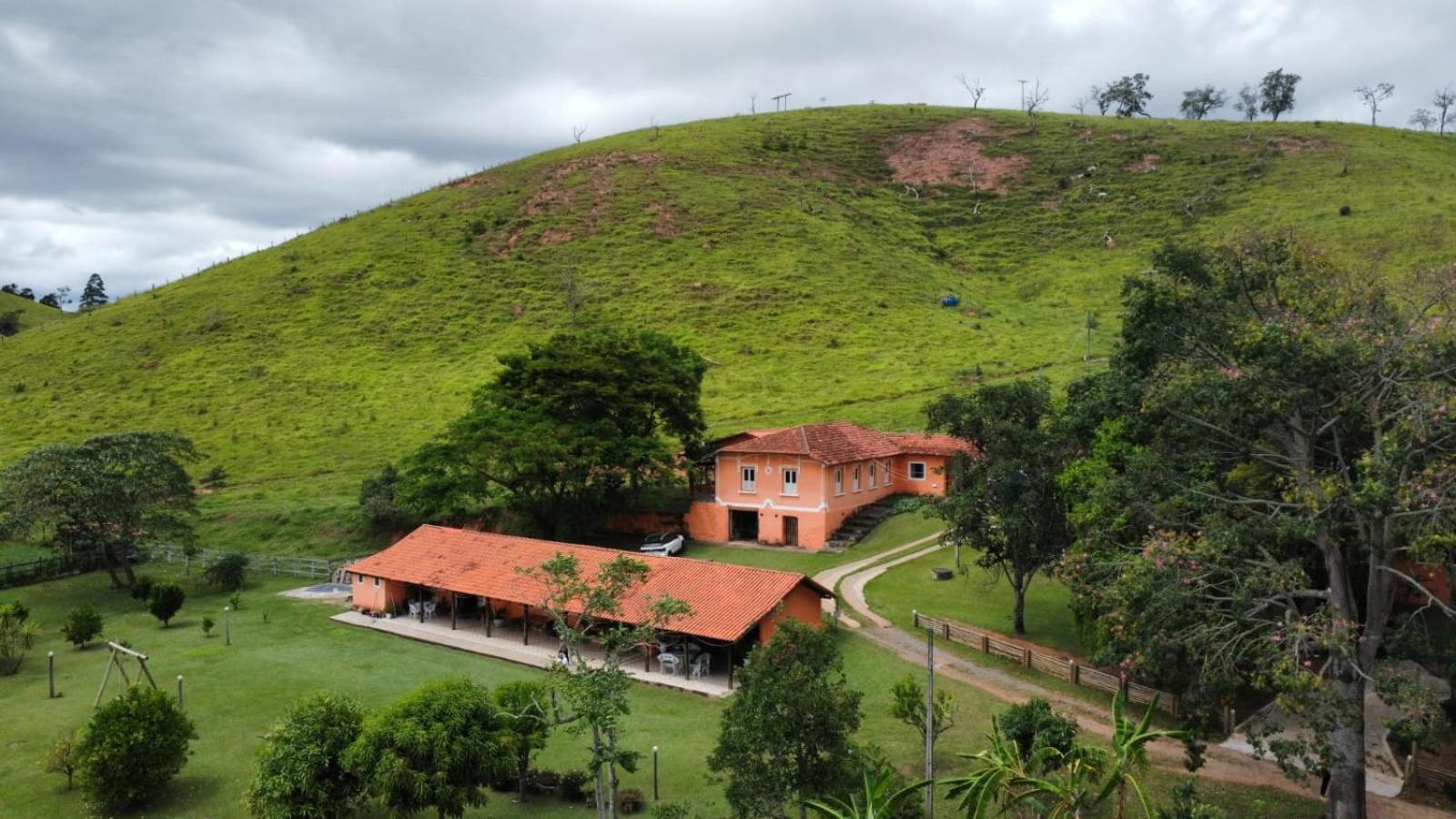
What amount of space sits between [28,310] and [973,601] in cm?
14385

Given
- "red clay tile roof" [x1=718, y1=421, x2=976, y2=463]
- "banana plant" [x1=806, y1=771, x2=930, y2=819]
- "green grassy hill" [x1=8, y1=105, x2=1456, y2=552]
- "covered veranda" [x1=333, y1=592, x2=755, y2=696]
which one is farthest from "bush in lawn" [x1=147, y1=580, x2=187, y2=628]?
"banana plant" [x1=806, y1=771, x2=930, y2=819]

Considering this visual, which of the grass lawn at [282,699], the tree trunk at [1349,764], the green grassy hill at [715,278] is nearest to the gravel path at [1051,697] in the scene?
the grass lawn at [282,699]

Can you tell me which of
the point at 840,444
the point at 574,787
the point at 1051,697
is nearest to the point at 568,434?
the point at 840,444

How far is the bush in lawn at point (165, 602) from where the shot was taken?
3112 centimetres

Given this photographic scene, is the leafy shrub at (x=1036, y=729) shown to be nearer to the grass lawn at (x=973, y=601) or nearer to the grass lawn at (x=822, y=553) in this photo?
the grass lawn at (x=973, y=601)

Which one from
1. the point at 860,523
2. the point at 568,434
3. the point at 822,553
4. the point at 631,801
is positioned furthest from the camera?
the point at 860,523

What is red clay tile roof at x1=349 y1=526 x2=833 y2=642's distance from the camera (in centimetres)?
2403

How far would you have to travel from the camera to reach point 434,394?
6138 cm

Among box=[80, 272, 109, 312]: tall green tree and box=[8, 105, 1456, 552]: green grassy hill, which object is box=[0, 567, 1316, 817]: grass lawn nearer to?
box=[8, 105, 1456, 552]: green grassy hill

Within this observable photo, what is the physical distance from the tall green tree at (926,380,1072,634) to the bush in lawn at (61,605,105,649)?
91.3ft

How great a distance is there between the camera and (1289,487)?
1602 cm

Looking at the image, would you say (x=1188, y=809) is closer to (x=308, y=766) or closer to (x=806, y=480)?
(x=308, y=766)

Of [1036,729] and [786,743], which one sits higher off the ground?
[786,743]

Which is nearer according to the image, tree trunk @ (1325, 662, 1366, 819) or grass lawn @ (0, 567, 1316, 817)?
tree trunk @ (1325, 662, 1366, 819)
